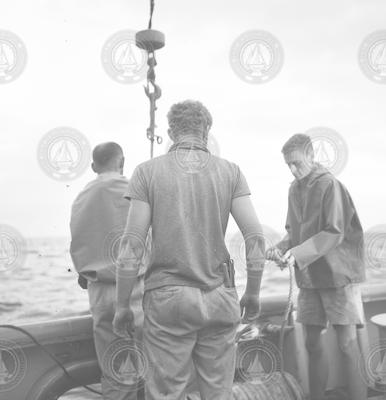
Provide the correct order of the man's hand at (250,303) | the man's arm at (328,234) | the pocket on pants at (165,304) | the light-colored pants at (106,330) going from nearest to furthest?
1. the pocket on pants at (165,304)
2. the man's hand at (250,303)
3. the light-colored pants at (106,330)
4. the man's arm at (328,234)

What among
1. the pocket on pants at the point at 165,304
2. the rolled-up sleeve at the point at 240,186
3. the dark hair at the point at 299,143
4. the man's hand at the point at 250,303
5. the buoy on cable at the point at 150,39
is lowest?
the man's hand at the point at 250,303

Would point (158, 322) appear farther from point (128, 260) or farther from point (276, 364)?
point (276, 364)

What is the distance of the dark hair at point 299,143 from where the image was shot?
317cm

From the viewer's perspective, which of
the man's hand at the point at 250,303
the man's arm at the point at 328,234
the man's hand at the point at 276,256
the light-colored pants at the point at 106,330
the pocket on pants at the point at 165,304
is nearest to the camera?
the pocket on pants at the point at 165,304

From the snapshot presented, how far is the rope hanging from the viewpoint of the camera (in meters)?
3.19

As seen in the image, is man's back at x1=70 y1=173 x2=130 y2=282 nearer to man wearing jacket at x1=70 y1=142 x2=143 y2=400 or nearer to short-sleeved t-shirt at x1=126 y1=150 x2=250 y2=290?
man wearing jacket at x1=70 y1=142 x2=143 y2=400

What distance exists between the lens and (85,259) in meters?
2.89

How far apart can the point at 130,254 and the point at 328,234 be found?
4.17 ft

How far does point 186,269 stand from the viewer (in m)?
2.14

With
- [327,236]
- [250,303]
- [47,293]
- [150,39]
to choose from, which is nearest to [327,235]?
[327,236]

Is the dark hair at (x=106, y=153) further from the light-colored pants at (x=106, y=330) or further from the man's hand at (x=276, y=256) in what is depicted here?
the man's hand at (x=276, y=256)

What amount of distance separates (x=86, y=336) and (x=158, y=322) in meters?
0.93

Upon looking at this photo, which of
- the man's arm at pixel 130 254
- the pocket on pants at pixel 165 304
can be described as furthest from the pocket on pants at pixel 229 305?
the man's arm at pixel 130 254

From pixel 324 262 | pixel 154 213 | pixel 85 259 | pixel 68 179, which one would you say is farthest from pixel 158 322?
pixel 68 179
